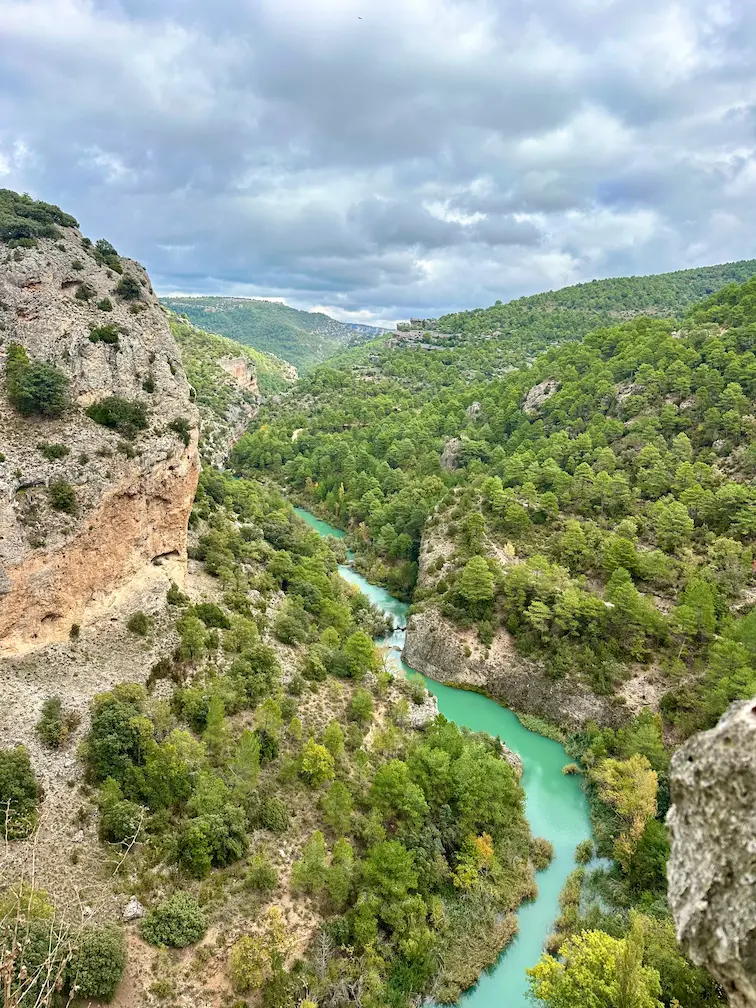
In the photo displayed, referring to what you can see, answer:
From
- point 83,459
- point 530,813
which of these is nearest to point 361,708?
point 530,813

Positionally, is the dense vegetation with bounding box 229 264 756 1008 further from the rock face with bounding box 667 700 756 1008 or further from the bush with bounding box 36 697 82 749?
the bush with bounding box 36 697 82 749

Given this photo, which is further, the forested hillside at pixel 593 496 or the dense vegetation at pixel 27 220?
the forested hillside at pixel 593 496

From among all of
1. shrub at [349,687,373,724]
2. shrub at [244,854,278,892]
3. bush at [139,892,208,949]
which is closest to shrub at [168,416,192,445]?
shrub at [349,687,373,724]

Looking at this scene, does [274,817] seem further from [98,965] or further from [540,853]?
[540,853]

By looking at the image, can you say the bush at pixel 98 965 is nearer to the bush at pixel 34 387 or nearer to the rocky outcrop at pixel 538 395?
the bush at pixel 34 387

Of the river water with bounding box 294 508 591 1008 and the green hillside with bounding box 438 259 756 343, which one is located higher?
the green hillside with bounding box 438 259 756 343

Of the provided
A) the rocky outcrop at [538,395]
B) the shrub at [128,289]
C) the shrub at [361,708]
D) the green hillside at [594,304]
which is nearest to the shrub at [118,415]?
the shrub at [128,289]
